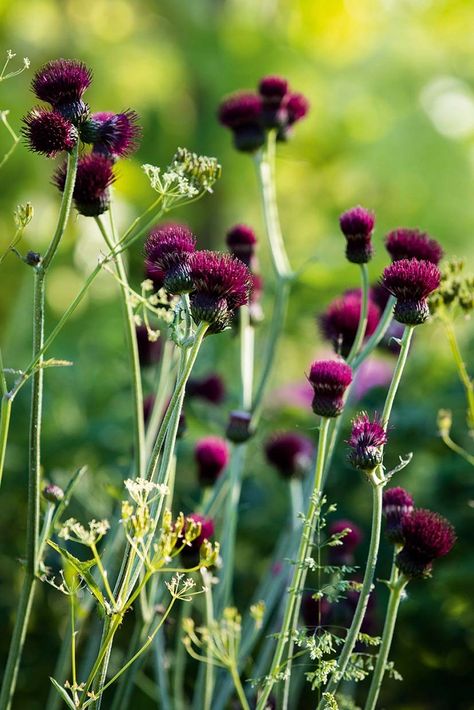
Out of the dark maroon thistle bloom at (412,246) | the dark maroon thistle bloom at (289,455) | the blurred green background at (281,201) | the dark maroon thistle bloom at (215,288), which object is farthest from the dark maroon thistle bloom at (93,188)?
the blurred green background at (281,201)

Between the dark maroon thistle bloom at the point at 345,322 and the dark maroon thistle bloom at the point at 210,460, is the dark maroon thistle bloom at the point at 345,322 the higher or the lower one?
the higher one

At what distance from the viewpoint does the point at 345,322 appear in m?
0.96

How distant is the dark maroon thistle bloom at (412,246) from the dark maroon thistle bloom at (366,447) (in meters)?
0.20

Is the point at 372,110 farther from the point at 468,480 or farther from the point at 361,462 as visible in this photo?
the point at 361,462

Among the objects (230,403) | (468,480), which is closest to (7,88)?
(230,403)

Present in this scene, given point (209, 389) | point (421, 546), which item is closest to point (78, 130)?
point (421, 546)

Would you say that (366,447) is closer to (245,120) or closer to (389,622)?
(389,622)

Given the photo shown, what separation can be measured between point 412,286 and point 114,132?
25 centimetres

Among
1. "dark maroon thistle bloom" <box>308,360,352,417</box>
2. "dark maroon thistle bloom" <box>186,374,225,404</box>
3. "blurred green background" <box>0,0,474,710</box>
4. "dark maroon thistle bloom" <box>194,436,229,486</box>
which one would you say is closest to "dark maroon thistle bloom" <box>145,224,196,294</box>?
"dark maroon thistle bloom" <box>308,360,352,417</box>

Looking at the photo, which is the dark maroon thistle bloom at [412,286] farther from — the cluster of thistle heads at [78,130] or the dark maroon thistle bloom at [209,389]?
the dark maroon thistle bloom at [209,389]

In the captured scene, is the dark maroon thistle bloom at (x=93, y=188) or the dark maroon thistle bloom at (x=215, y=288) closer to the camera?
the dark maroon thistle bloom at (x=215, y=288)

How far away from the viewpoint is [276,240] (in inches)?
44.5

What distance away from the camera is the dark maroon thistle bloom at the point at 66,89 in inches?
28.7

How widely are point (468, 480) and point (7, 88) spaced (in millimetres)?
3749
